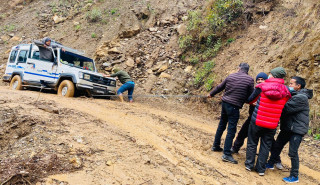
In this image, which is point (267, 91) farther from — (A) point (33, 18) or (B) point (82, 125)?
(A) point (33, 18)

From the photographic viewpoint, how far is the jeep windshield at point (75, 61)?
902 centimetres

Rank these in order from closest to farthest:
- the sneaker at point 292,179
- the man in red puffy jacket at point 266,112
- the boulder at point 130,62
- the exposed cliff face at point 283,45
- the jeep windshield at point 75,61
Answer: the man in red puffy jacket at point 266,112, the sneaker at point 292,179, the exposed cliff face at point 283,45, the jeep windshield at point 75,61, the boulder at point 130,62

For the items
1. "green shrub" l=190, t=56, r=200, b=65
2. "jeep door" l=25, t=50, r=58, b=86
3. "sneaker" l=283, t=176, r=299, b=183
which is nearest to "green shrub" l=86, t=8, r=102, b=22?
"jeep door" l=25, t=50, r=58, b=86

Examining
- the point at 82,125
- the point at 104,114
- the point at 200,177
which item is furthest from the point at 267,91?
the point at 104,114

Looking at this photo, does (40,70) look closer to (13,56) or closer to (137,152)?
(13,56)

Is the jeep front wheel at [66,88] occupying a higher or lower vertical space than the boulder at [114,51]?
lower

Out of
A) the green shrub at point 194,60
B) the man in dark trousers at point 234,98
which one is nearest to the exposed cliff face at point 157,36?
the green shrub at point 194,60

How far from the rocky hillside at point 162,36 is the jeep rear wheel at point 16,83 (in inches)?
155

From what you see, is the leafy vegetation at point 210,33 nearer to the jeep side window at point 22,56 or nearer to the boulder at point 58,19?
the jeep side window at point 22,56

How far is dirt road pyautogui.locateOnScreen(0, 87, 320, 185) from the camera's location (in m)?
3.20

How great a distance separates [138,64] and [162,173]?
912cm

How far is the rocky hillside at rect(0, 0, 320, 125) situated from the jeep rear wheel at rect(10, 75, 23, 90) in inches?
155

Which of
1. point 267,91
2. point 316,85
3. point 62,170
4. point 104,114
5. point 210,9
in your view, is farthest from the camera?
point 210,9

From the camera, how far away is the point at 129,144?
13.6 feet
